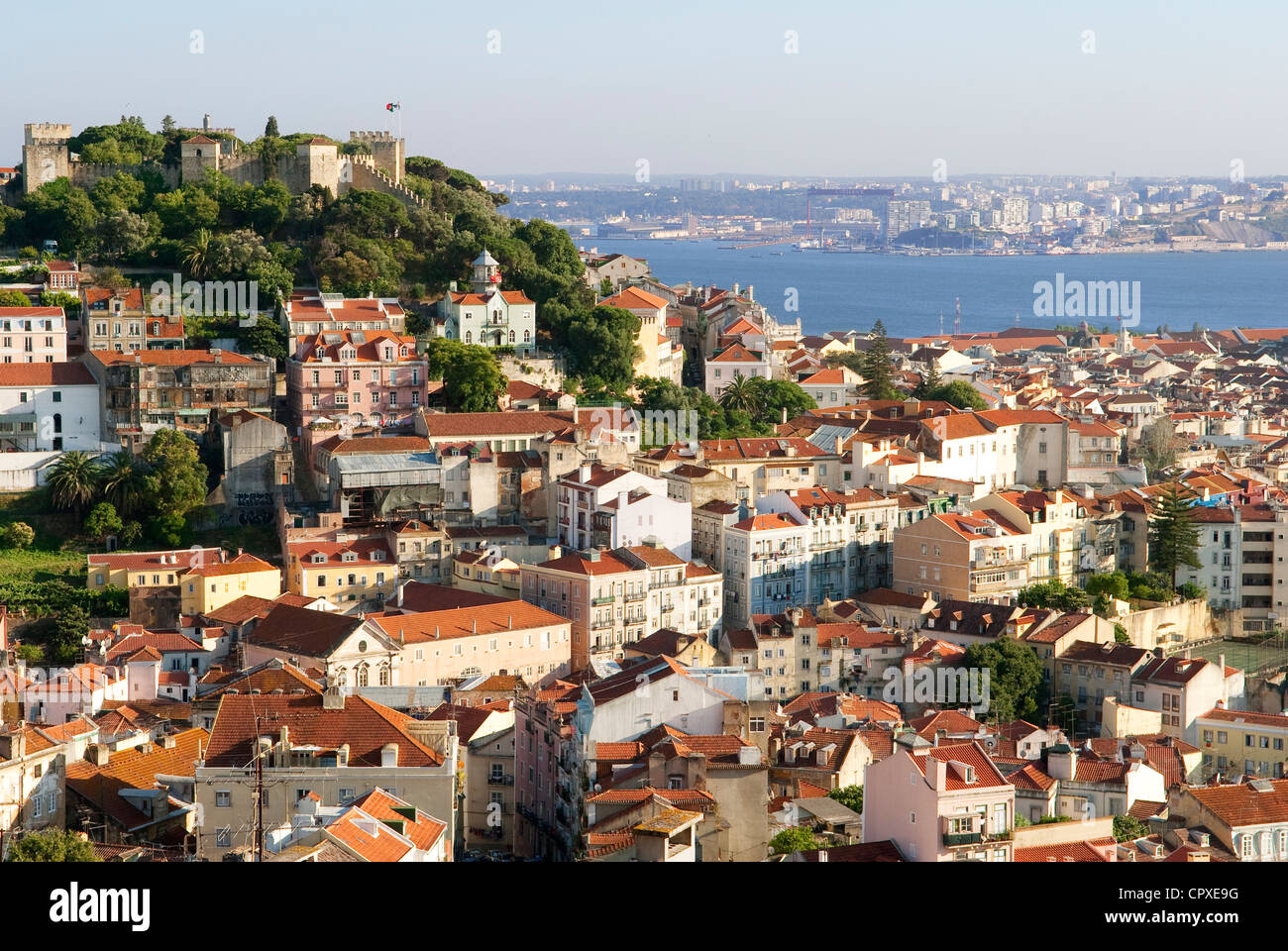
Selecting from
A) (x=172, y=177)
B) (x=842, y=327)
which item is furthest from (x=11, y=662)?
(x=842, y=327)

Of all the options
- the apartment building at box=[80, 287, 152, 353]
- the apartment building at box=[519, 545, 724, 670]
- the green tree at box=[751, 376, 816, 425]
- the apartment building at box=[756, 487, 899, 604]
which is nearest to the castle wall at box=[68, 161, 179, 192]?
the apartment building at box=[80, 287, 152, 353]

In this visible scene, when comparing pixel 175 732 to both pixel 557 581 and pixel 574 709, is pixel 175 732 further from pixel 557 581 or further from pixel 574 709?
pixel 557 581

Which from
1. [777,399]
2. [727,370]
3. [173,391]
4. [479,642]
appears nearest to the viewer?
[479,642]

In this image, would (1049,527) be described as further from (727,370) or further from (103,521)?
(103,521)

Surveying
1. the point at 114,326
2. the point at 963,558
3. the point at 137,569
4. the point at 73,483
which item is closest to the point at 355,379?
the point at 114,326

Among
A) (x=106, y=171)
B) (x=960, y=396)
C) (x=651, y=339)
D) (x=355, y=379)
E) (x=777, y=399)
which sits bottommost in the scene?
(x=960, y=396)

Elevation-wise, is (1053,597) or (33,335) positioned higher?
(33,335)
